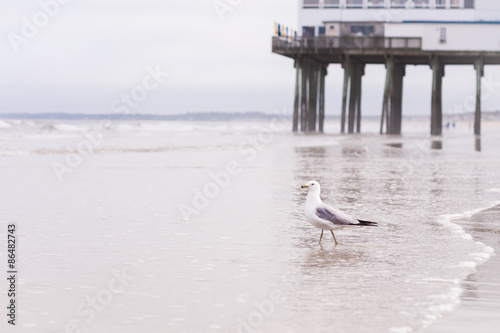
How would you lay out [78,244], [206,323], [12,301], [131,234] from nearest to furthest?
[206,323] < [12,301] < [78,244] < [131,234]

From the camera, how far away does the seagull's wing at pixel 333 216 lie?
7.11 meters

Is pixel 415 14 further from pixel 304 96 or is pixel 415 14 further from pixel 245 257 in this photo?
pixel 245 257

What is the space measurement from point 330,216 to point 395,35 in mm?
40476

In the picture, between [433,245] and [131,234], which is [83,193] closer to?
[131,234]

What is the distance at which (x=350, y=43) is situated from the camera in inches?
1756

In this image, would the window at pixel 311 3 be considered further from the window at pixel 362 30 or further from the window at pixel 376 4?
the window at pixel 376 4

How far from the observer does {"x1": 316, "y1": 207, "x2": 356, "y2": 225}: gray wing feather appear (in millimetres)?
7120

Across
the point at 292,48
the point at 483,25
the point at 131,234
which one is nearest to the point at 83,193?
Answer: the point at 131,234

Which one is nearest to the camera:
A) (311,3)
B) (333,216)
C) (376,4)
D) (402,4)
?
(333,216)

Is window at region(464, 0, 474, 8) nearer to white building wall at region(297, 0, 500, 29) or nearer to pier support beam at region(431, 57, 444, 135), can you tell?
white building wall at region(297, 0, 500, 29)

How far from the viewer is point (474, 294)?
530 cm

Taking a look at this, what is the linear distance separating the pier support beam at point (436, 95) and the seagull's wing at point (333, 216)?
3986 cm

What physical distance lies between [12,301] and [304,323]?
186 cm

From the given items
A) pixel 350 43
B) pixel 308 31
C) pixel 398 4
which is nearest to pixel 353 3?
pixel 398 4
